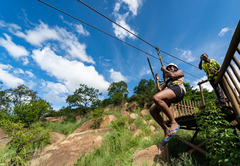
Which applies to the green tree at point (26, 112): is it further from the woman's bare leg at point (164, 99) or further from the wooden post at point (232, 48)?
the wooden post at point (232, 48)

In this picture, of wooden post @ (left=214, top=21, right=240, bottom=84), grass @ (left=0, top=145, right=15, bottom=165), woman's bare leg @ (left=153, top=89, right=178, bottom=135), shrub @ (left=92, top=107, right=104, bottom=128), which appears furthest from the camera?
shrub @ (left=92, top=107, right=104, bottom=128)

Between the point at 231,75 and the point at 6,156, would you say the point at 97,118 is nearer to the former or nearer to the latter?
the point at 6,156

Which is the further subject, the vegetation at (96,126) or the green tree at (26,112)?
the green tree at (26,112)

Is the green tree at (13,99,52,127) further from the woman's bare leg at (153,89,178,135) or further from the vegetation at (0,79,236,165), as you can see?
the woman's bare leg at (153,89,178,135)

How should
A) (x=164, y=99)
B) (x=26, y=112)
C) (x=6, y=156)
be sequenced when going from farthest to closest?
(x=26, y=112) < (x=6, y=156) < (x=164, y=99)

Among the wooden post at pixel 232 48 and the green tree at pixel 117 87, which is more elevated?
the green tree at pixel 117 87

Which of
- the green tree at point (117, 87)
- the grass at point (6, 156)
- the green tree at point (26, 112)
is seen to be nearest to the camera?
the grass at point (6, 156)

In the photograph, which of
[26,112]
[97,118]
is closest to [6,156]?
[26,112]

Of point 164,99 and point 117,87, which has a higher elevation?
point 117,87

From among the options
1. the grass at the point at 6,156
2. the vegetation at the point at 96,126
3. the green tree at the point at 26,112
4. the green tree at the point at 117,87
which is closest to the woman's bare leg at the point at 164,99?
the vegetation at the point at 96,126

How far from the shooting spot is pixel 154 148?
13.5 feet

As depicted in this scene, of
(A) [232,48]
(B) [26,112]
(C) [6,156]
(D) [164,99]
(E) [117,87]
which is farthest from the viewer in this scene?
(E) [117,87]

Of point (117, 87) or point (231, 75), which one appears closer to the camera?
point (231, 75)

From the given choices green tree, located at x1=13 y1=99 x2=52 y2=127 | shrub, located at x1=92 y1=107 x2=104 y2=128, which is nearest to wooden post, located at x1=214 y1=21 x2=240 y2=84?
shrub, located at x1=92 y1=107 x2=104 y2=128
